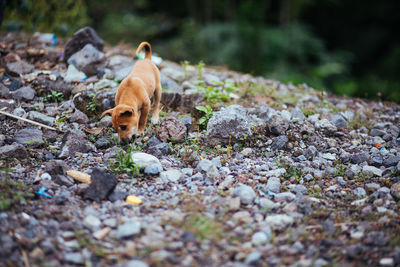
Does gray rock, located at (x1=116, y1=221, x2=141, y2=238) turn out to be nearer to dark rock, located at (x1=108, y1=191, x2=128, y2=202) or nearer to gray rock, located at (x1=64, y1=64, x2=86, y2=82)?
dark rock, located at (x1=108, y1=191, x2=128, y2=202)

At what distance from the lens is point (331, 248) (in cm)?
271

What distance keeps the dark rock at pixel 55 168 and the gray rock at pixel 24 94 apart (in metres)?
2.07

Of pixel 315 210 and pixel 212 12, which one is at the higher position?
pixel 212 12

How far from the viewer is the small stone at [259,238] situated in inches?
106

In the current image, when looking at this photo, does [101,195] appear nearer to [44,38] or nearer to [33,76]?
[33,76]

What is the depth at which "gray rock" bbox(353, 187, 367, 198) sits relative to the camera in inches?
135

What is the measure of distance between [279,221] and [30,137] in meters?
3.05

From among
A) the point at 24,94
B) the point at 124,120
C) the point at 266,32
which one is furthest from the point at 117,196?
the point at 266,32

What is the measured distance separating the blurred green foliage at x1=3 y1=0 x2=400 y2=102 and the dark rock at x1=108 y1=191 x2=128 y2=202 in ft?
21.9

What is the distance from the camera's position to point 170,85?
5953mm

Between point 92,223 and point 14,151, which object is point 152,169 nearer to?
point 92,223

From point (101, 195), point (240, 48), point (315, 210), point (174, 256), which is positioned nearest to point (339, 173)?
point (315, 210)

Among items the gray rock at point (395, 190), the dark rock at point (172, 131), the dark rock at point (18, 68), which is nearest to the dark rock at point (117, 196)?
the dark rock at point (172, 131)

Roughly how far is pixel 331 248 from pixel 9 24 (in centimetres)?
869
